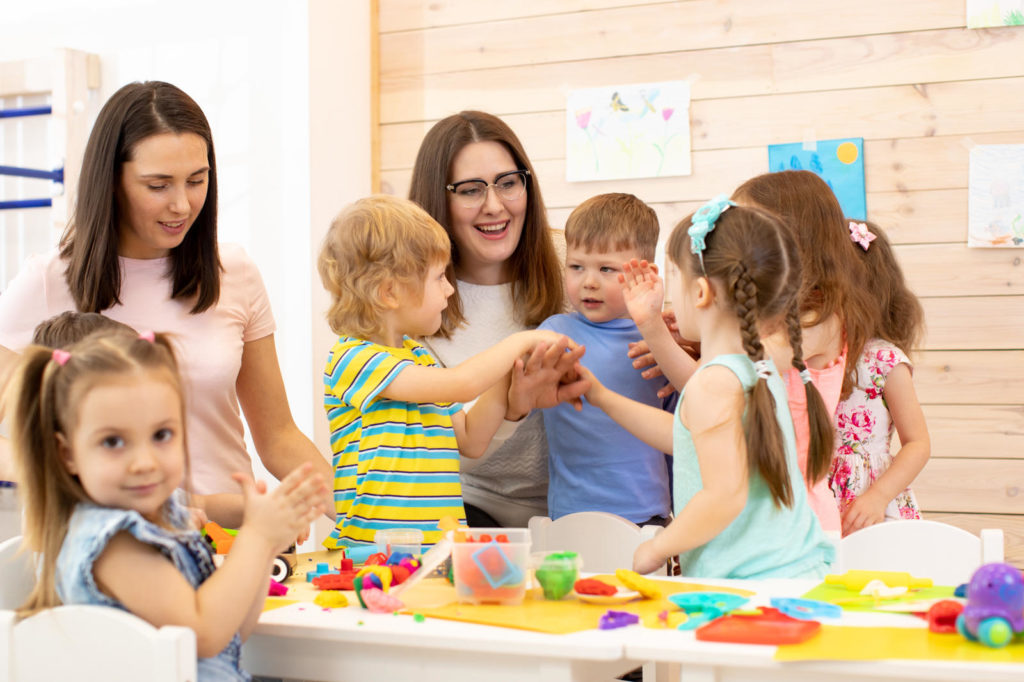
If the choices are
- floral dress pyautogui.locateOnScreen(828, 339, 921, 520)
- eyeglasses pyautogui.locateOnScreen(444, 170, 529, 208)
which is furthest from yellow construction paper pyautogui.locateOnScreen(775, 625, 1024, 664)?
eyeglasses pyautogui.locateOnScreen(444, 170, 529, 208)

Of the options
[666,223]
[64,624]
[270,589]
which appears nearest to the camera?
[64,624]

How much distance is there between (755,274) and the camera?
1.44 meters

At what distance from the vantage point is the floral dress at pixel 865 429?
204 cm

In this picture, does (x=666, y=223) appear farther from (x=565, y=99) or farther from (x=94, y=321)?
(x=94, y=321)

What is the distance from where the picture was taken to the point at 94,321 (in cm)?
144

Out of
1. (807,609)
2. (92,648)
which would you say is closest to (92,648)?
(92,648)

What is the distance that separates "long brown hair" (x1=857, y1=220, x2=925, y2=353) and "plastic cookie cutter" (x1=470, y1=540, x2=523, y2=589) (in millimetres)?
1180

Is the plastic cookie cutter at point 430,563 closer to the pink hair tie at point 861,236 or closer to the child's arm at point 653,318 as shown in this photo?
the child's arm at point 653,318

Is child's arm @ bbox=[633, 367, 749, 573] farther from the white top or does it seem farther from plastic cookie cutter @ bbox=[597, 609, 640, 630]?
the white top

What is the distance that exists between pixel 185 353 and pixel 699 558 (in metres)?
0.96

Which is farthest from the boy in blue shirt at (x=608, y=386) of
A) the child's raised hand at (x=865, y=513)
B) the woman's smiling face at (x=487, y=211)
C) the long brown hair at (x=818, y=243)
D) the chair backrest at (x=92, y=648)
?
the chair backrest at (x=92, y=648)

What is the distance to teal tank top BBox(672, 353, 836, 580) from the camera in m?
1.38

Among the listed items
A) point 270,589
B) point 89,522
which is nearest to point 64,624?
point 89,522

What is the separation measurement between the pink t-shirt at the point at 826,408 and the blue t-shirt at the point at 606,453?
0.27m
